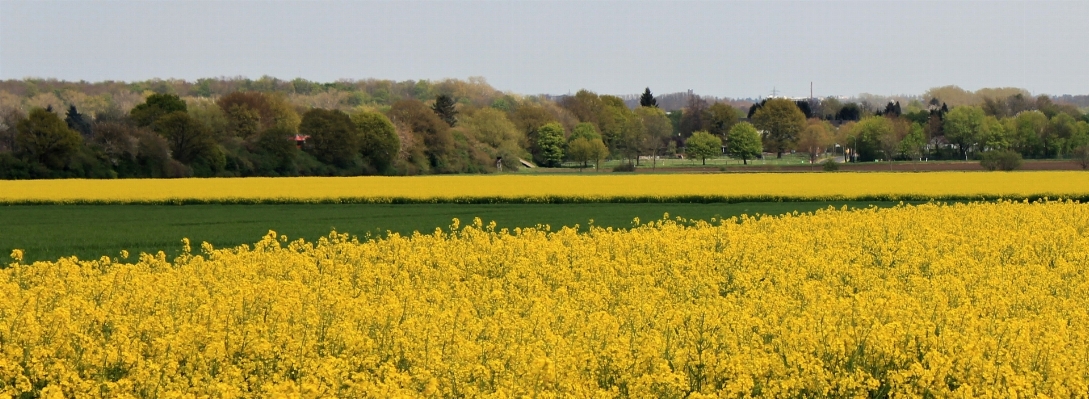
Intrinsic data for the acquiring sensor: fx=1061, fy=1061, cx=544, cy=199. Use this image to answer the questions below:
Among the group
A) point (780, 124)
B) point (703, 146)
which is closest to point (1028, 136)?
point (780, 124)

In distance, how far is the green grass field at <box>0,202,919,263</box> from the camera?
25.6 meters

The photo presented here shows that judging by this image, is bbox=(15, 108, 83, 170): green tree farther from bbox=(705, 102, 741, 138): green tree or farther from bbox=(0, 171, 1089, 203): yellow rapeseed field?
bbox=(705, 102, 741, 138): green tree

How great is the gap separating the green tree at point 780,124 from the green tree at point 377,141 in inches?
3378

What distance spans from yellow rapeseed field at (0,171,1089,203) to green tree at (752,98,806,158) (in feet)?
365

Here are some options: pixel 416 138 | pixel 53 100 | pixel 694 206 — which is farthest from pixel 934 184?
pixel 53 100

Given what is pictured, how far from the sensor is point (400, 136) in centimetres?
9325

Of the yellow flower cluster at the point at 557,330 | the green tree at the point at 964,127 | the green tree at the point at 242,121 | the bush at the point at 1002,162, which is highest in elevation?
the green tree at the point at 242,121

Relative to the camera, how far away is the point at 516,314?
10.3 metres

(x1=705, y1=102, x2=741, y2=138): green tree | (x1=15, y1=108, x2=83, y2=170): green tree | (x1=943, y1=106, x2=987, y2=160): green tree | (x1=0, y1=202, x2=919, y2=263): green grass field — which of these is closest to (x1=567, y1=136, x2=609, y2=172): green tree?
(x1=943, y1=106, x2=987, y2=160): green tree

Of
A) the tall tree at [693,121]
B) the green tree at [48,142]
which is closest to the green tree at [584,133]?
the tall tree at [693,121]

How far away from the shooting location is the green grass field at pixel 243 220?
25594mm

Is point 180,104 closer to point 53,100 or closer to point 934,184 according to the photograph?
point 934,184

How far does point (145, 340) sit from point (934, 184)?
43.1m

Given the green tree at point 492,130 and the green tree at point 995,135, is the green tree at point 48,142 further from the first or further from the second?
the green tree at point 995,135
